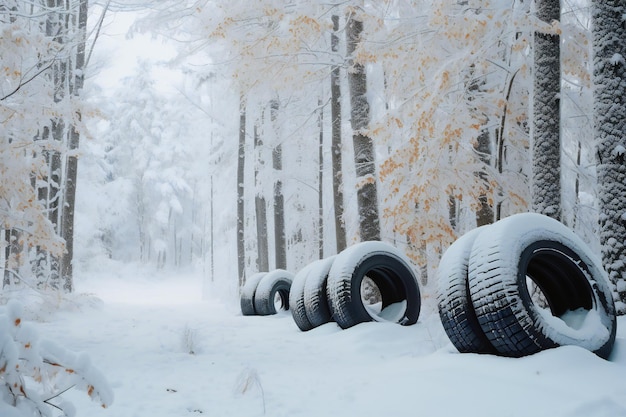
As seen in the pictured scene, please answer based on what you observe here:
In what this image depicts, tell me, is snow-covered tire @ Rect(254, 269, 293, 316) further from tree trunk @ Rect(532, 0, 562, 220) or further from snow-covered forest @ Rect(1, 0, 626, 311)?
tree trunk @ Rect(532, 0, 562, 220)

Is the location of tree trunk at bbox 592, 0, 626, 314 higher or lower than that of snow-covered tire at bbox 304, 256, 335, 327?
higher

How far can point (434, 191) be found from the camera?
8508 mm

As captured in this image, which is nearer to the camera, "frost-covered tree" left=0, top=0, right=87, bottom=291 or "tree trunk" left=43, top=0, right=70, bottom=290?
"frost-covered tree" left=0, top=0, right=87, bottom=291

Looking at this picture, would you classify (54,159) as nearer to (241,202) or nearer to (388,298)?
(241,202)

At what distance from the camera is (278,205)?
16.6 metres

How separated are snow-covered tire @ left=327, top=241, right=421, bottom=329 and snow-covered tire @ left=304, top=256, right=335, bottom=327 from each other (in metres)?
0.18

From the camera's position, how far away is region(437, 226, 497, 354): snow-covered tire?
3975 mm

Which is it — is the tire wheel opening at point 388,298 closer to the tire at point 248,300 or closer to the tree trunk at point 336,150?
the tree trunk at point 336,150

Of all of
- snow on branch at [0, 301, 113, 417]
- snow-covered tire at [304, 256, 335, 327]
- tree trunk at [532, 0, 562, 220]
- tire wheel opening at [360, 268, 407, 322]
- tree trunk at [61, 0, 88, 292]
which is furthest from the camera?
tree trunk at [61, 0, 88, 292]

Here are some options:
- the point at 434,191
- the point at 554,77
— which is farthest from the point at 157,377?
the point at 554,77

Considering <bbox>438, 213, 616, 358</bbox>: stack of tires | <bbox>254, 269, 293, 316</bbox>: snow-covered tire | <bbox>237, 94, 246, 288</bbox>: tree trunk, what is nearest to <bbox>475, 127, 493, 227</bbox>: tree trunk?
<bbox>254, 269, 293, 316</bbox>: snow-covered tire

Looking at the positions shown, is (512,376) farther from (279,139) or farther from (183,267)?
(183,267)

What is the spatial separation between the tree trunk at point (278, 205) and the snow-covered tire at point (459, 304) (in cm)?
1154

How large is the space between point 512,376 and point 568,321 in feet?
4.03
